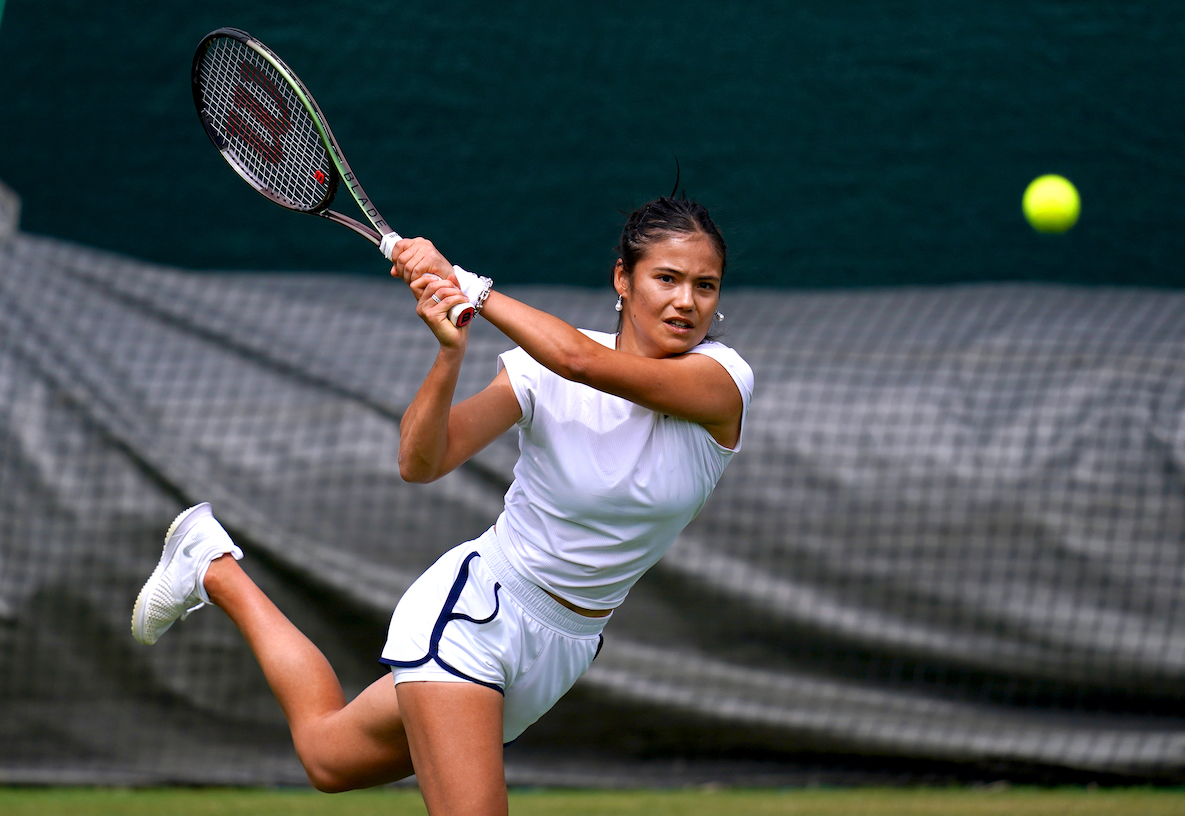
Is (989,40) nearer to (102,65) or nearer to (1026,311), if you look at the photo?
(1026,311)

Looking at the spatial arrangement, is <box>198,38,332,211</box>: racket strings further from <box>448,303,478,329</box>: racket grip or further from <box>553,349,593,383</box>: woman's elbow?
<box>553,349,593,383</box>: woman's elbow

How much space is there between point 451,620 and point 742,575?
1.99 metres

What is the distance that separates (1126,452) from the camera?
398 cm

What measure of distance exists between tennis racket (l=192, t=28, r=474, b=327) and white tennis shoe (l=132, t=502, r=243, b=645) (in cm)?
77

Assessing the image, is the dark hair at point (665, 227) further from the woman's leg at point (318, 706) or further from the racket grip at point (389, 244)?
the woman's leg at point (318, 706)

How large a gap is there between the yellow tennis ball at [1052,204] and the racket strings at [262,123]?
3.49 meters

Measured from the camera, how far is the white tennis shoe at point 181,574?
2.75m

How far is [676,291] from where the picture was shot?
7.33 ft

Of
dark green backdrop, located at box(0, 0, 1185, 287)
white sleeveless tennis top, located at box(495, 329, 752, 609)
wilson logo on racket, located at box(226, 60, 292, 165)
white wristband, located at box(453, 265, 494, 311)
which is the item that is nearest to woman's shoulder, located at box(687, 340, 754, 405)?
white sleeveless tennis top, located at box(495, 329, 752, 609)

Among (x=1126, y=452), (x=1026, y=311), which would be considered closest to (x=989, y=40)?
(x=1026, y=311)

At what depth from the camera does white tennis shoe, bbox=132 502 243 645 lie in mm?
2752

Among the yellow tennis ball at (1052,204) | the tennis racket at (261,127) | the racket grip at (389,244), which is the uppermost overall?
the yellow tennis ball at (1052,204)

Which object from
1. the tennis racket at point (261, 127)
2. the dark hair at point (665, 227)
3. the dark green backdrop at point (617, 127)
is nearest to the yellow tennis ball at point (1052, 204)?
the dark green backdrop at point (617, 127)

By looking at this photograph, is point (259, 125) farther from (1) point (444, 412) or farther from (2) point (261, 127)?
(1) point (444, 412)
